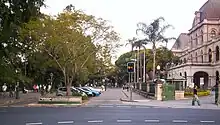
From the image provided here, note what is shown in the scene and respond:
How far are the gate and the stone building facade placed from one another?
4270 cm

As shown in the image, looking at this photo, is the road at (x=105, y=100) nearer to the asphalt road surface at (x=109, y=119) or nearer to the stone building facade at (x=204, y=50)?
the asphalt road surface at (x=109, y=119)

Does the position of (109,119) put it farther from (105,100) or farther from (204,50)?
(204,50)

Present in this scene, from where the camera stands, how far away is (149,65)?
110250 mm

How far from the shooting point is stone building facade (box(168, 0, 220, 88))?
92.4m

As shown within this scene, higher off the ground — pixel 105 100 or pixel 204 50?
pixel 204 50

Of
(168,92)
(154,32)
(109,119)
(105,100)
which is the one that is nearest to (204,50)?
(154,32)

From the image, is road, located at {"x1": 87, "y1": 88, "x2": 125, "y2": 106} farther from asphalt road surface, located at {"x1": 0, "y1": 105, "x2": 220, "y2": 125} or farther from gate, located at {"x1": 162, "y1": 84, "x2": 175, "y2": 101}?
asphalt road surface, located at {"x1": 0, "y1": 105, "x2": 220, "y2": 125}

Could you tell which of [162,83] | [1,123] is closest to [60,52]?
[162,83]

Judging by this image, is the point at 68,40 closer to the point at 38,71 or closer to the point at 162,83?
the point at 162,83

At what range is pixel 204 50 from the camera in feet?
326

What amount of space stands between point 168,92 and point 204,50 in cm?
5846

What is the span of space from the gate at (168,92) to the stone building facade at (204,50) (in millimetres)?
42697

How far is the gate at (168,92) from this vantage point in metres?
43.3

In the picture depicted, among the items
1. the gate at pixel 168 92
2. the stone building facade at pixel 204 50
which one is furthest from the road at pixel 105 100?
the stone building facade at pixel 204 50
